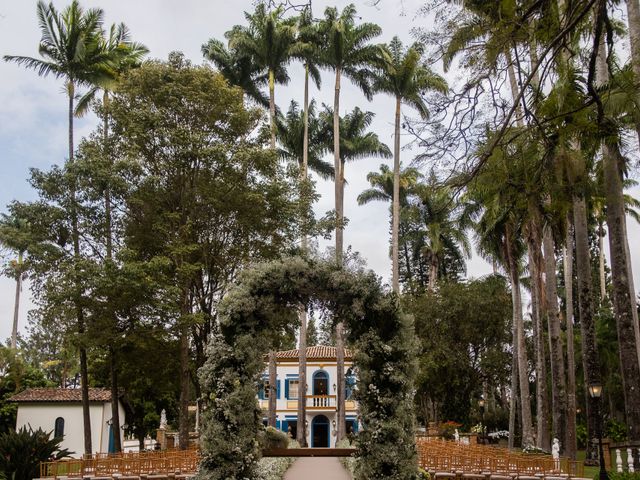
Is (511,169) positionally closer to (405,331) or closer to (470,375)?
(405,331)

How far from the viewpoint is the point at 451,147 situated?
775 cm

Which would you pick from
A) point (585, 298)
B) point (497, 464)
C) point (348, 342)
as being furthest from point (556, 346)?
point (348, 342)

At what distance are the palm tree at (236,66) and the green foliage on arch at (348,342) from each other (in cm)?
2849

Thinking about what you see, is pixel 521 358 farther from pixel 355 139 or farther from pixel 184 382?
pixel 355 139

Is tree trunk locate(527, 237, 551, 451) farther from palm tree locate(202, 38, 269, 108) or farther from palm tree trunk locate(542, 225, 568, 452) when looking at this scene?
palm tree locate(202, 38, 269, 108)

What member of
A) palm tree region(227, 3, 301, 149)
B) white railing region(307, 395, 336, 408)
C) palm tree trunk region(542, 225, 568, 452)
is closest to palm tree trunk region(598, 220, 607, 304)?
white railing region(307, 395, 336, 408)

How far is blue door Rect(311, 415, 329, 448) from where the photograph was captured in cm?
4550

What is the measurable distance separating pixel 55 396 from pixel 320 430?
19014mm

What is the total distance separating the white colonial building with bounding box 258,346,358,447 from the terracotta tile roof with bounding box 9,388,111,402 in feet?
43.4

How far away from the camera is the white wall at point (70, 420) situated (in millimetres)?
33750

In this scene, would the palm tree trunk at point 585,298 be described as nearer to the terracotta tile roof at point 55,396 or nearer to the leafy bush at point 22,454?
the leafy bush at point 22,454

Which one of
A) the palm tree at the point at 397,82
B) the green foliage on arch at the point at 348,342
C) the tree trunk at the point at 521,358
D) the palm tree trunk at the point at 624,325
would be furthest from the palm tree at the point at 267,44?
the green foliage on arch at the point at 348,342

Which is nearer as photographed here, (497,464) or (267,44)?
(497,464)

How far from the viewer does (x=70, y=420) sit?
112 ft
